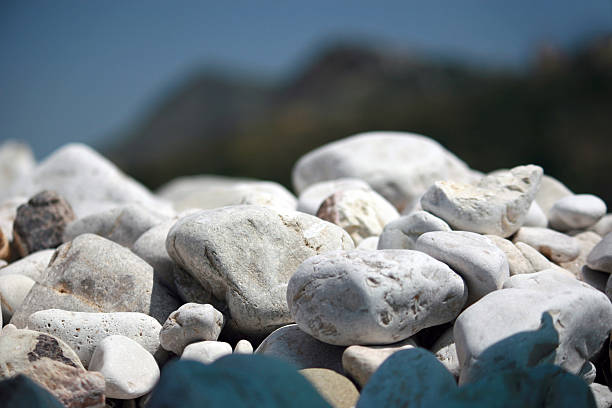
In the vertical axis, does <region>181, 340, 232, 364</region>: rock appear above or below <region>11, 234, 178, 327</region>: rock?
below

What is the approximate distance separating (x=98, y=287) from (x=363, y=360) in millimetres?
1599

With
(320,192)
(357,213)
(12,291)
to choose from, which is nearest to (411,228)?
(357,213)

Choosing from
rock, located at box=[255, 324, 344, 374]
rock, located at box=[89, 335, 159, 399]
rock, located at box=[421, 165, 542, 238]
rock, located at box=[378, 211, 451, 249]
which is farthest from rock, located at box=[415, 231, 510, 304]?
rock, located at box=[89, 335, 159, 399]

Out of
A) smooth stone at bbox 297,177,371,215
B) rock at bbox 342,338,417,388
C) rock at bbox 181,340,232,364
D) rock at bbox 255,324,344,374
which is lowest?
rock at bbox 255,324,344,374

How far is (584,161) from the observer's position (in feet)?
42.8

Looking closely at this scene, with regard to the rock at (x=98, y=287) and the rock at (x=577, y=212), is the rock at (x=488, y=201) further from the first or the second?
the rock at (x=98, y=287)

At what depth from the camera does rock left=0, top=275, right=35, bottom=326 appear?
3.19m

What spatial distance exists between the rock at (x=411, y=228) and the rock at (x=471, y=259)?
24cm

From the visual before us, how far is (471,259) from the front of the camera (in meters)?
2.71

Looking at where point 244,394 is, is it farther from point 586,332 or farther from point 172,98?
point 172,98

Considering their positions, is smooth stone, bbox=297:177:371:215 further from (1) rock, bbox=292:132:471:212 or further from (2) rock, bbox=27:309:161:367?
(2) rock, bbox=27:309:161:367

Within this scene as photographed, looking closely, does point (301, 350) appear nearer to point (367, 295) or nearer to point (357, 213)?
point (367, 295)

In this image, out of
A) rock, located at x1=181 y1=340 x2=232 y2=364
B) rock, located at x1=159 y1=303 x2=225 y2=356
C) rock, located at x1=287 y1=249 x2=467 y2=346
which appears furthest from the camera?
rock, located at x1=159 y1=303 x2=225 y2=356

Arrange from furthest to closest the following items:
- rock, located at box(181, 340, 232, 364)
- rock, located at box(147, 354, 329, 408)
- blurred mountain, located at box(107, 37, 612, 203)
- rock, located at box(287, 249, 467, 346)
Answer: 1. blurred mountain, located at box(107, 37, 612, 203)
2. rock, located at box(181, 340, 232, 364)
3. rock, located at box(287, 249, 467, 346)
4. rock, located at box(147, 354, 329, 408)
